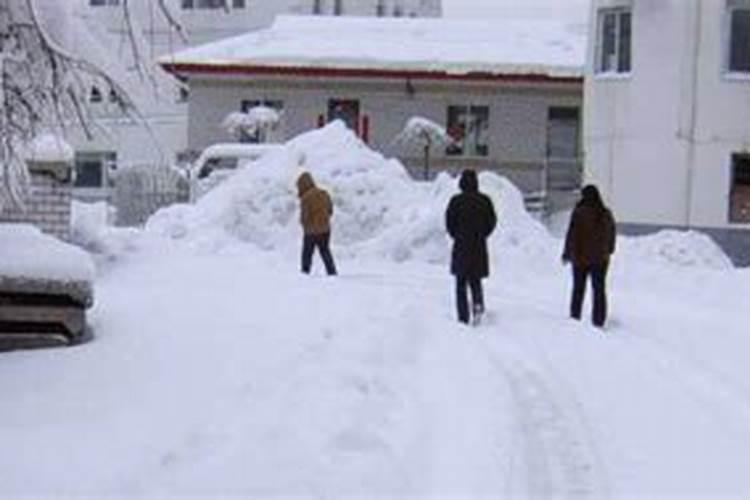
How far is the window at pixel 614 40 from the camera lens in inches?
1458

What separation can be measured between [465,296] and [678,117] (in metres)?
18.7

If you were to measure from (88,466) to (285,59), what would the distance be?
4204 centimetres

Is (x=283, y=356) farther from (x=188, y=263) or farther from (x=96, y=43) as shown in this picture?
(x=188, y=263)

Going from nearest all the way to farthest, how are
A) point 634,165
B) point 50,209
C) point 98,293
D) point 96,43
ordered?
point 96,43 → point 98,293 → point 50,209 → point 634,165

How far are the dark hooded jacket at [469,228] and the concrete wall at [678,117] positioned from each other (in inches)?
713

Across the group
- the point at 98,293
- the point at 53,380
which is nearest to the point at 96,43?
the point at 53,380

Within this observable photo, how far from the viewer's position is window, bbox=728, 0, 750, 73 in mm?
35219

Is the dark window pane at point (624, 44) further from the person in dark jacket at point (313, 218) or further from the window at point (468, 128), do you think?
the person in dark jacket at point (313, 218)

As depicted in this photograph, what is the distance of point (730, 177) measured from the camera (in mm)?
35625

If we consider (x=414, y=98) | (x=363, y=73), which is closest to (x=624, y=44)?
(x=363, y=73)

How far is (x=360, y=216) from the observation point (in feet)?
108

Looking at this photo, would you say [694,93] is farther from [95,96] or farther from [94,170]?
[95,96]

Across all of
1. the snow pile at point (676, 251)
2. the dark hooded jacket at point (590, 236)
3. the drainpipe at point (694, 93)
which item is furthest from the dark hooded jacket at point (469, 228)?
the drainpipe at point (694, 93)

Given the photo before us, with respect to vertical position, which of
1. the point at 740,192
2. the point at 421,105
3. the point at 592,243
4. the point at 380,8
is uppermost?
the point at 380,8
